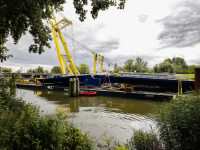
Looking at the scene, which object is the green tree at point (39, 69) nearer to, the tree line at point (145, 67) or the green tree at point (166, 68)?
the tree line at point (145, 67)

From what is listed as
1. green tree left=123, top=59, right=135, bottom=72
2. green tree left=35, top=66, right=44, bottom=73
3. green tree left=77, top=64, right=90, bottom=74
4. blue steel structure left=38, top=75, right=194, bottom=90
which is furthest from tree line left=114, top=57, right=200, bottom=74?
green tree left=35, top=66, right=44, bottom=73

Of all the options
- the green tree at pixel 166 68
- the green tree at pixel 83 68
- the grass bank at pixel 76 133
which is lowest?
the grass bank at pixel 76 133

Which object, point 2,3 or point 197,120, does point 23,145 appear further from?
point 2,3

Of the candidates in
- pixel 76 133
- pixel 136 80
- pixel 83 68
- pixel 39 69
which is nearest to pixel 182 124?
pixel 76 133

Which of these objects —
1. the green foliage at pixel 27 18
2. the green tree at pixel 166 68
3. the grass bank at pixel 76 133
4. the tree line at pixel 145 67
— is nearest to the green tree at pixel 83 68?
the tree line at pixel 145 67

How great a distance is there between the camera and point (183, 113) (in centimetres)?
393

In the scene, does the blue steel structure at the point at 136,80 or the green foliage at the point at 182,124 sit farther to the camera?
the blue steel structure at the point at 136,80

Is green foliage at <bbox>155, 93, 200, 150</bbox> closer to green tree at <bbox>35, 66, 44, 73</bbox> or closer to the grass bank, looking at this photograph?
the grass bank

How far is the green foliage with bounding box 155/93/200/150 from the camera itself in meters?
3.58

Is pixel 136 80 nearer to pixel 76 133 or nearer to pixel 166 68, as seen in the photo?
pixel 76 133

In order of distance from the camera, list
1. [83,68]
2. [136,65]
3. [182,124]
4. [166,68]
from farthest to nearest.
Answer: [83,68] < [136,65] < [166,68] < [182,124]

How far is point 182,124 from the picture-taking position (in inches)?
151

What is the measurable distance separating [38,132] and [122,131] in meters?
5.99

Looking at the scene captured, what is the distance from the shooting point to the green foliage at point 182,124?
3584mm
